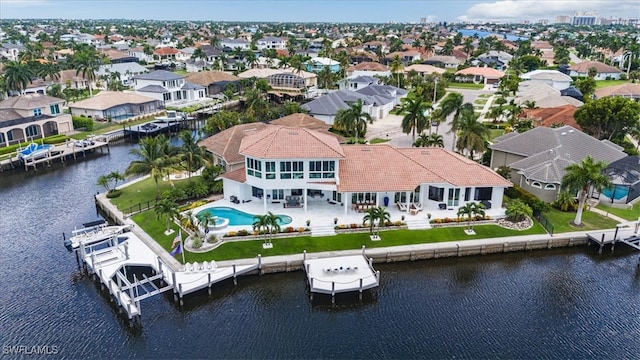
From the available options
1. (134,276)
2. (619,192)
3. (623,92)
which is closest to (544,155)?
(619,192)

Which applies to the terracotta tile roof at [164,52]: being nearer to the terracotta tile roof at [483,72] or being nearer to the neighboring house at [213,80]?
the neighboring house at [213,80]

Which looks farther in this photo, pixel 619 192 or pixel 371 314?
pixel 619 192

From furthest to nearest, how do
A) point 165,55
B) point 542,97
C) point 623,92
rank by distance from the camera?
1. point 165,55
2. point 623,92
3. point 542,97

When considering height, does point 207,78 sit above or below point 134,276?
above

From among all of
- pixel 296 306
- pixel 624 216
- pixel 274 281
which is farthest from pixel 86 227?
pixel 624 216

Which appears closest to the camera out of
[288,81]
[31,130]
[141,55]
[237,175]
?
[237,175]

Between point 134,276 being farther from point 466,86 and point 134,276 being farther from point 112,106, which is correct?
point 466,86
